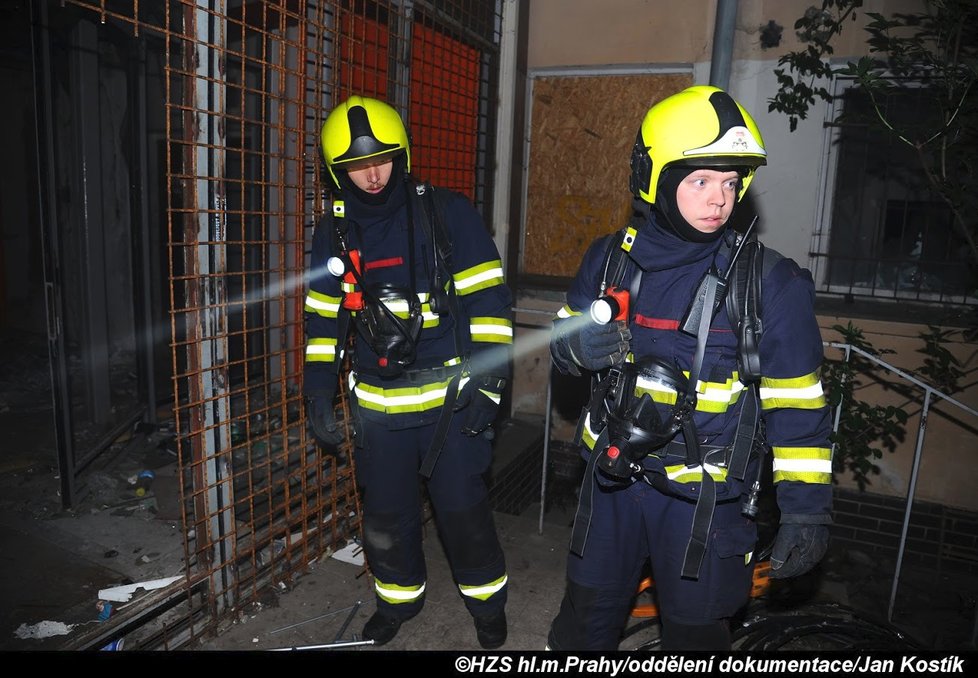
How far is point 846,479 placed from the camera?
19.3 feet

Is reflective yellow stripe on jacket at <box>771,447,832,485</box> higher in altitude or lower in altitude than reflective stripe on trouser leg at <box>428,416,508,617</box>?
higher

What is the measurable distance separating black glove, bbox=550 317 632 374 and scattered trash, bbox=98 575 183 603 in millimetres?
2352

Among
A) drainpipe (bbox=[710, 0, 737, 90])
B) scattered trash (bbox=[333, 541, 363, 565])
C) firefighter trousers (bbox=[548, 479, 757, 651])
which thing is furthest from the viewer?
drainpipe (bbox=[710, 0, 737, 90])

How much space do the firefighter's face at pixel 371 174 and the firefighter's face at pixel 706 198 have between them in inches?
52.6

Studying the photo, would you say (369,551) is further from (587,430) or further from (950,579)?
(950,579)

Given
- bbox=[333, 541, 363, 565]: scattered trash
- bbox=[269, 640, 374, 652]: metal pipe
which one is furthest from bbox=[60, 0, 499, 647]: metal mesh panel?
bbox=[269, 640, 374, 652]: metal pipe

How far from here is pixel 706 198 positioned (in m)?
2.33

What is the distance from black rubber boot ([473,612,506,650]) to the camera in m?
3.25

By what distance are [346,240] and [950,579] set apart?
5.51 m

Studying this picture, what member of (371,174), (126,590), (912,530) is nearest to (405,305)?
(371,174)

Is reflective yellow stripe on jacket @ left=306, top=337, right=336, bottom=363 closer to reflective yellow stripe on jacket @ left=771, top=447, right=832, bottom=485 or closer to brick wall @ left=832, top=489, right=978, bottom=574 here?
reflective yellow stripe on jacket @ left=771, top=447, right=832, bottom=485

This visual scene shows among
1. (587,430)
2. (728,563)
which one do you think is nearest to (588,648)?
(728,563)

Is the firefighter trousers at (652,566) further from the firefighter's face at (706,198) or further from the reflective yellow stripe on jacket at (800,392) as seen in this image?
the firefighter's face at (706,198)

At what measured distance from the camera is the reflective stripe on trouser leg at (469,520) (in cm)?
317
